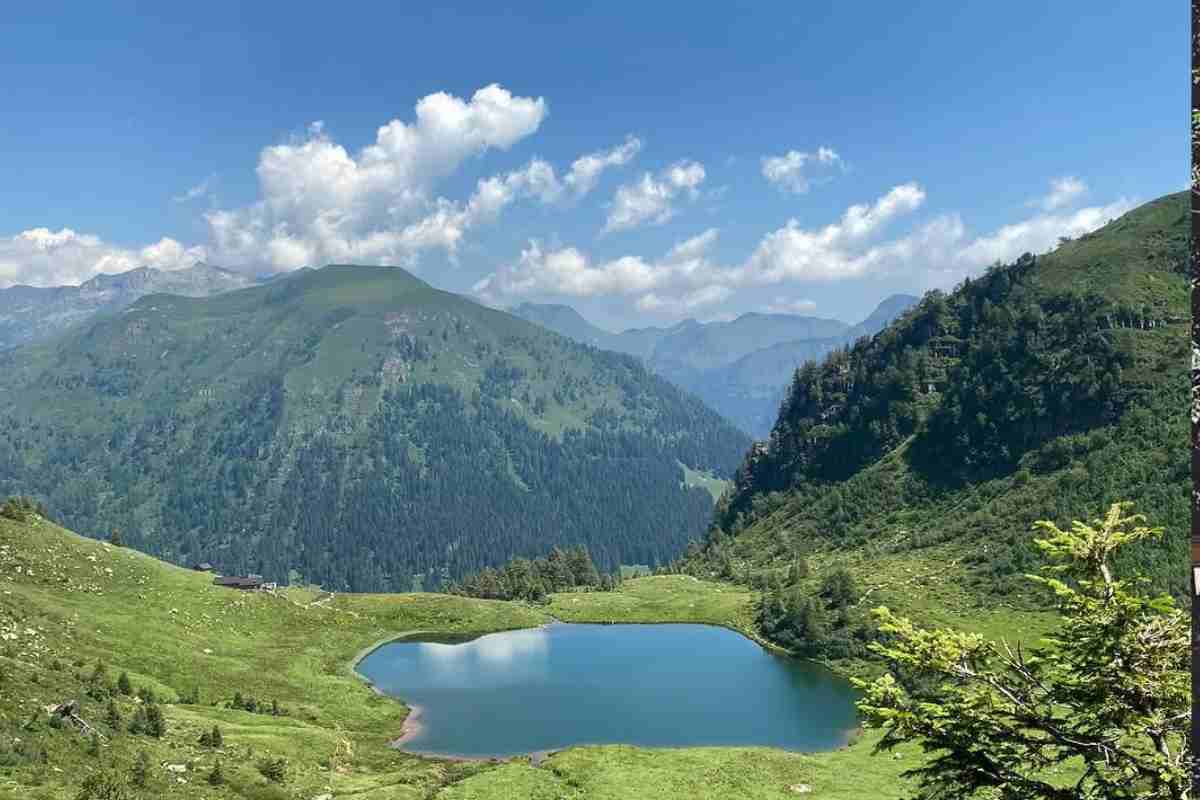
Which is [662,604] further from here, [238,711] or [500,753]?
[238,711]

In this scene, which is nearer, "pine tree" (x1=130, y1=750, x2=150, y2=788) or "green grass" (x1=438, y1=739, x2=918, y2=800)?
"pine tree" (x1=130, y1=750, x2=150, y2=788)

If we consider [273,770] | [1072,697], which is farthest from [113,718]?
[1072,697]

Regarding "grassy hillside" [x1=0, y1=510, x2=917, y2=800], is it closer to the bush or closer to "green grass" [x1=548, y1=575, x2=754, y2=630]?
the bush

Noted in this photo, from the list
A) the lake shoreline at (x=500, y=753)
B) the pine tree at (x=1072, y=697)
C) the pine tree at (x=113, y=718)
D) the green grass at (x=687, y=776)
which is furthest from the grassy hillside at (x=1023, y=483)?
the pine tree at (x=1072, y=697)

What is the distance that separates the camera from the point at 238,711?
85.0 meters

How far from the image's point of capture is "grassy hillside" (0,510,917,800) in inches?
2181

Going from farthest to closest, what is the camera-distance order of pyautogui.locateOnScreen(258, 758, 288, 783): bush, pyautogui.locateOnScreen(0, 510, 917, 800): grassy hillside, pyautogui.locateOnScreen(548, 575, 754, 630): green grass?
1. pyautogui.locateOnScreen(548, 575, 754, 630): green grass
2. pyautogui.locateOnScreen(258, 758, 288, 783): bush
3. pyautogui.locateOnScreen(0, 510, 917, 800): grassy hillside

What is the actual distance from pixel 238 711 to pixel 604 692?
1843 inches

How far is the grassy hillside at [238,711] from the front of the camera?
182 ft

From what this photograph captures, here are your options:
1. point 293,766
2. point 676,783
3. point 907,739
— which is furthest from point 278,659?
point 907,739

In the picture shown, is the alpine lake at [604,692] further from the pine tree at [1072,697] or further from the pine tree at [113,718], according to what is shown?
the pine tree at [1072,697]

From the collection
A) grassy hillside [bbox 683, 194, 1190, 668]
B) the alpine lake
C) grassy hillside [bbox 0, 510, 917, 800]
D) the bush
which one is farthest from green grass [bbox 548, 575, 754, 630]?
the bush

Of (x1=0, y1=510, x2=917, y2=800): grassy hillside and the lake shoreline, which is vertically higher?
(x1=0, y1=510, x2=917, y2=800): grassy hillside

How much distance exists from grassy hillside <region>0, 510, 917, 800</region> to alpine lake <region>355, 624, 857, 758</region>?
659 cm
